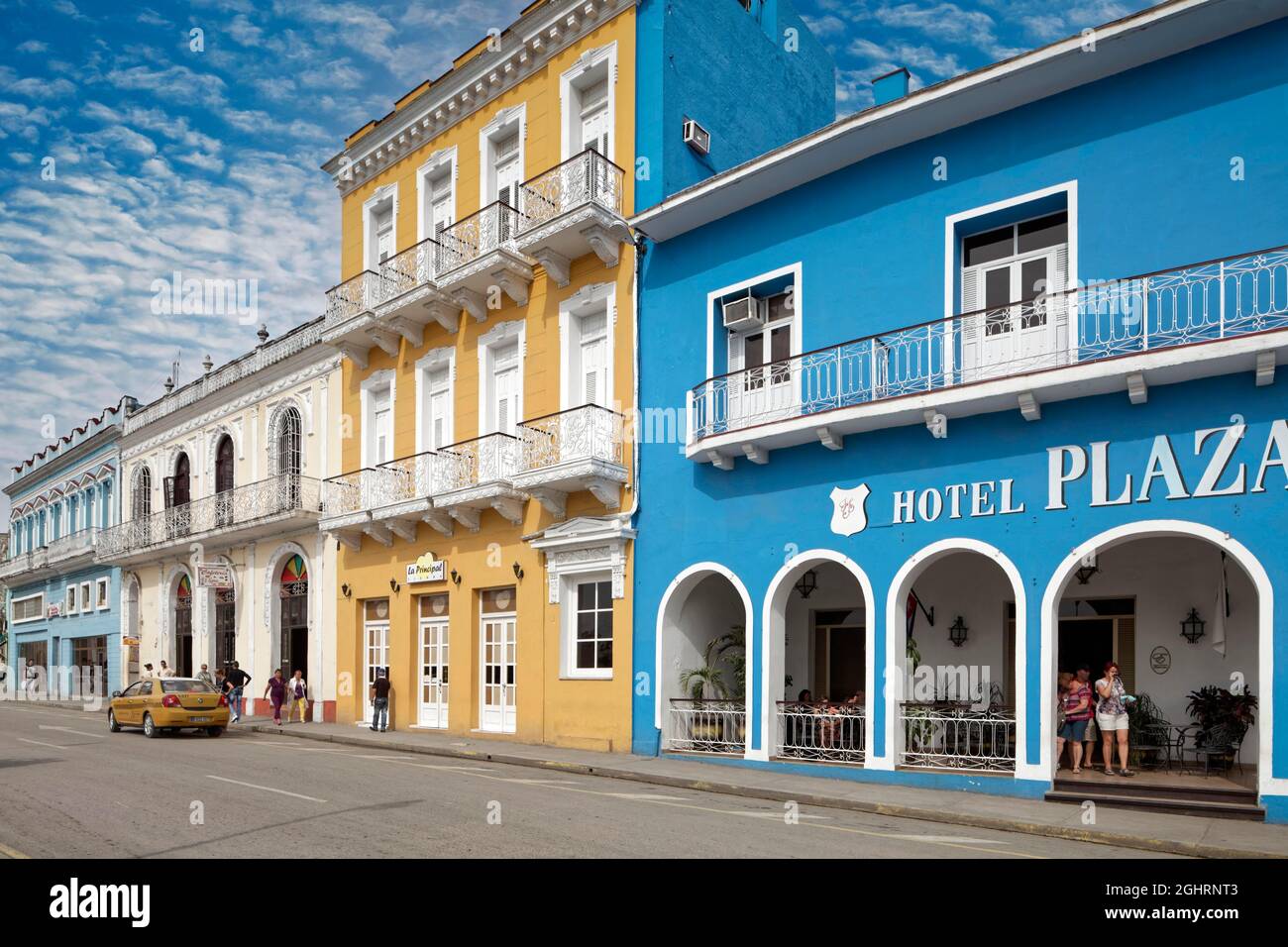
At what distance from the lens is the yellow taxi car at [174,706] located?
2158 centimetres

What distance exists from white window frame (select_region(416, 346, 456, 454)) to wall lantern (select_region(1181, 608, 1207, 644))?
46.3 feet

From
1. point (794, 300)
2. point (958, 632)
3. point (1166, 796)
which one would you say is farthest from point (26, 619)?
point (1166, 796)

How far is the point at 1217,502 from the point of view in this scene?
11.5 meters

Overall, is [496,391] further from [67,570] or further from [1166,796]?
[67,570]

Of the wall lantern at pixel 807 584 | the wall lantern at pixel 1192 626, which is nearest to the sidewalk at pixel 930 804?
the wall lantern at pixel 1192 626

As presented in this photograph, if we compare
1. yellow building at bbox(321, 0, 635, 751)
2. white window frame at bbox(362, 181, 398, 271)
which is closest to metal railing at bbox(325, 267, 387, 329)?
yellow building at bbox(321, 0, 635, 751)

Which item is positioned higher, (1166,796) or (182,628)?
(1166,796)

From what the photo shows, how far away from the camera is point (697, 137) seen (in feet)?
61.5

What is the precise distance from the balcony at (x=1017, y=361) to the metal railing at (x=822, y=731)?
3.74m

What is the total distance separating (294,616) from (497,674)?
8808 millimetres

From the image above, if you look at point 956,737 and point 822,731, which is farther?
point 822,731

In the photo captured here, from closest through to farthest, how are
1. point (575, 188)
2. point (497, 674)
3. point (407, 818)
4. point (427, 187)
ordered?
1. point (407, 818)
2. point (575, 188)
3. point (497, 674)
4. point (427, 187)

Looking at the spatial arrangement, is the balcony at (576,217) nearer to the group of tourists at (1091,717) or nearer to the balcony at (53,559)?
the group of tourists at (1091,717)

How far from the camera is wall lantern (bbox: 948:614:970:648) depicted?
15.9m
